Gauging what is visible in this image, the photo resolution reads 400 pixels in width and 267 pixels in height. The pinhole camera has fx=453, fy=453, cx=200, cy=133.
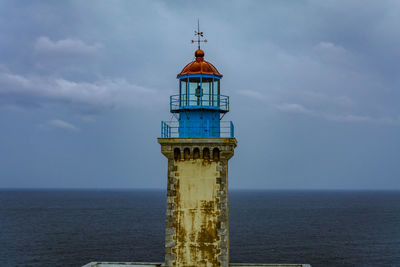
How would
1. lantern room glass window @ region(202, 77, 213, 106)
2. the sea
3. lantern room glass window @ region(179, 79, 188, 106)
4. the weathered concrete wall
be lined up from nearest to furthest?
the weathered concrete wall < lantern room glass window @ region(179, 79, 188, 106) < lantern room glass window @ region(202, 77, 213, 106) < the sea

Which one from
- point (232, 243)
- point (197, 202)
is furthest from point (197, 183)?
point (232, 243)

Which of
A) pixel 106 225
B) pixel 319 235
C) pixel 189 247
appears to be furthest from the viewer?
pixel 106 225

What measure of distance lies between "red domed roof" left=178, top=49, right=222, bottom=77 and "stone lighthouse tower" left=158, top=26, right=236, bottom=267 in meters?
0.08

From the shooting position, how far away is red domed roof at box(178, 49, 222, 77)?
18.0 m

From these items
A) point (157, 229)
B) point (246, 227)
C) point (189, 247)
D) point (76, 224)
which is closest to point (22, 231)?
point (76, 224)

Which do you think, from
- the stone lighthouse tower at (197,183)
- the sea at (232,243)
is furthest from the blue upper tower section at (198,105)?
the sea at (232,243)

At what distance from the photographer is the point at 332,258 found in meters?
49.2

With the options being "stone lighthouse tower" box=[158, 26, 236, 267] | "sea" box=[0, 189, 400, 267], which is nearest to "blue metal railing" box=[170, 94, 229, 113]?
"stone lighthouse tower" box=[158, 26, 236, 267]

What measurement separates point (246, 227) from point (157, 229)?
15.0 m

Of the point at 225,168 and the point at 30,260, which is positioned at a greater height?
the point at 225,168

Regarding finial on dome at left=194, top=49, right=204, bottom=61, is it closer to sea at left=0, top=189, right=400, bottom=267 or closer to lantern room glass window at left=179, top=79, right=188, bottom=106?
lantern room glass window at left=179, top=79, right=188, bottom=106

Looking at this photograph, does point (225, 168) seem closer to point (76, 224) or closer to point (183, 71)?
point (183, 71)

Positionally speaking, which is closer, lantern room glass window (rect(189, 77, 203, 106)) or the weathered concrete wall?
the weathered concrete wall

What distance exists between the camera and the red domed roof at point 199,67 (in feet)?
59.2
